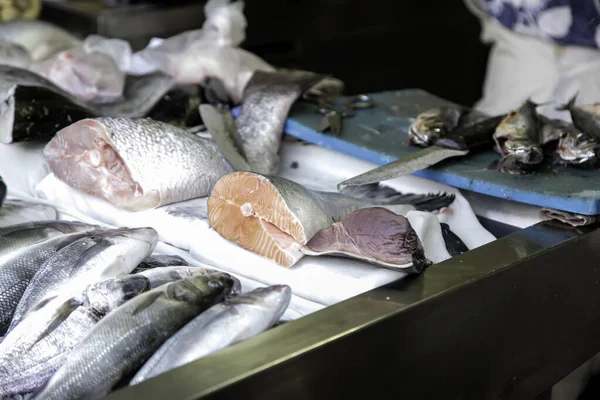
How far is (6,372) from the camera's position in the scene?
1.02m

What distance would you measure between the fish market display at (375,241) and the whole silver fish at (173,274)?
20 centimetres

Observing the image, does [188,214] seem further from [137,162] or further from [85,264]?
[85,264]

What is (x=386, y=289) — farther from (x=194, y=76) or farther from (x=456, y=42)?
(x=456, y=42)

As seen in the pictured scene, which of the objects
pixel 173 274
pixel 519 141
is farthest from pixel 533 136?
pixel 173 274

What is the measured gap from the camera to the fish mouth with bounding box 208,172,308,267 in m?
1.30

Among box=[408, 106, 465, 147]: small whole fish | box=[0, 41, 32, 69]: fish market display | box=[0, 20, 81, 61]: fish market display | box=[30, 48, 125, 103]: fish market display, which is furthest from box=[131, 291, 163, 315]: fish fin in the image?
box=[0, 20, 81, 61]: fish market display

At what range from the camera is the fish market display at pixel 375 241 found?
1.21 m

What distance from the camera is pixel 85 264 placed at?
1.15 m

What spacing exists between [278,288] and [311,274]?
0.24 m

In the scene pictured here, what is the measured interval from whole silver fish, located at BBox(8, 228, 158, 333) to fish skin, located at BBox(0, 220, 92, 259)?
0.43ft

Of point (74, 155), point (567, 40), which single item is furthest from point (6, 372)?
point (567, 40)

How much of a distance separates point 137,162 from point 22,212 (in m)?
0.27

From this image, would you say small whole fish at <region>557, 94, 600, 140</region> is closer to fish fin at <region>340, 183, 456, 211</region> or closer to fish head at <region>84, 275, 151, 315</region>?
fish fin at <region>340, 183, 456, 211</region>

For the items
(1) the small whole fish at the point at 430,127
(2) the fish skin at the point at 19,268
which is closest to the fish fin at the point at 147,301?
(2) the fish skin at the point at 19,268
